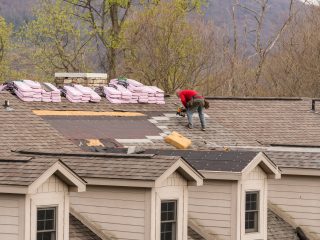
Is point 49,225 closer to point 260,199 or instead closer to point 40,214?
point 40,214

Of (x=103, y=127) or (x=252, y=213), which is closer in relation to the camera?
(x=252, y=213)

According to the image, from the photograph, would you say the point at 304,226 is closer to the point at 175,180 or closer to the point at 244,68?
the point at 175,180

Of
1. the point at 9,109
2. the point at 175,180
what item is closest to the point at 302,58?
the point at 9,109

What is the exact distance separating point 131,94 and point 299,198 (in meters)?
9.58

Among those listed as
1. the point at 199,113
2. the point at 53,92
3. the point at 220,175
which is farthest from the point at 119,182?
the point at 199,113

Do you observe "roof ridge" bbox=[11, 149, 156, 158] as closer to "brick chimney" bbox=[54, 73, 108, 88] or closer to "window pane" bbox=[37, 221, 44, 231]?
"window pane" bbox=[37, 221, 44, 231]

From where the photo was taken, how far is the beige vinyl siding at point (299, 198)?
3127 centimetres

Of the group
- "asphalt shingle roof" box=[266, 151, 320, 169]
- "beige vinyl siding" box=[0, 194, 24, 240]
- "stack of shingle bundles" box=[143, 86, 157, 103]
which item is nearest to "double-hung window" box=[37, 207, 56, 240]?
"beige vinyl siding" box=[0, 194, 24, 240]

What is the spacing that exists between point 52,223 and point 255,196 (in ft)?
22.0

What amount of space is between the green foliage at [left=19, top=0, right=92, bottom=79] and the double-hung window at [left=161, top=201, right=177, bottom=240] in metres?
50.6

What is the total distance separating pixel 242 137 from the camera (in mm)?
37906

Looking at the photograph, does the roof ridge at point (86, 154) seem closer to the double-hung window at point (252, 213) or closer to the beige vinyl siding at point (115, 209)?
the beige vinyl siding at point (115, 209)

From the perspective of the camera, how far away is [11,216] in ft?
76.1

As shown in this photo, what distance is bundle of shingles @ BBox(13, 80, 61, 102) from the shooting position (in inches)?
1407
